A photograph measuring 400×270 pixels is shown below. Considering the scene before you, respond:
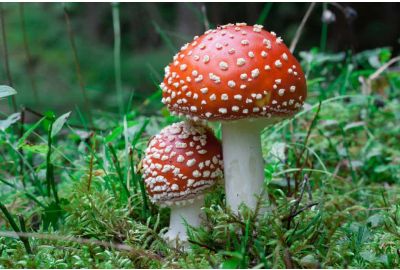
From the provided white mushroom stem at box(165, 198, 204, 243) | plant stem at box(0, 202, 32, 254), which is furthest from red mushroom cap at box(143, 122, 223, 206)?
plant stem at box(0, 202, 32, 254)

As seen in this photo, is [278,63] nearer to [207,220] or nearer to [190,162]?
[190,162]

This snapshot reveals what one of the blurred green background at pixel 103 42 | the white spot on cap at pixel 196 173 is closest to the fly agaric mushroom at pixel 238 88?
the white spot on cap at pixel 196 173

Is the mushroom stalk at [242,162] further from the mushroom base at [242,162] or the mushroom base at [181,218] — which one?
the mushroom base at [181,218]

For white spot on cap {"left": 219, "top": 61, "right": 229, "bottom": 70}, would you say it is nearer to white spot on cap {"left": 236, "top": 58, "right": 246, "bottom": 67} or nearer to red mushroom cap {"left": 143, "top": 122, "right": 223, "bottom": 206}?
white spot on cap {"left": 236, "top": 58, "right": 246, "bottom": 67}

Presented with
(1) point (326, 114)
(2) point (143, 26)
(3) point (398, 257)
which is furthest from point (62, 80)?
(3) point (398, 257)

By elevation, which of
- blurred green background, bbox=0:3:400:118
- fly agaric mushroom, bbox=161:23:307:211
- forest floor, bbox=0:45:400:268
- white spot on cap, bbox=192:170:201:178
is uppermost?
blurred green background, bbox=0:3:400:118

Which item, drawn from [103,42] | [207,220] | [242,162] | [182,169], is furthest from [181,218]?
[103,42]

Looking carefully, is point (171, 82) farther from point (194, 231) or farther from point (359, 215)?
point (359, 215)

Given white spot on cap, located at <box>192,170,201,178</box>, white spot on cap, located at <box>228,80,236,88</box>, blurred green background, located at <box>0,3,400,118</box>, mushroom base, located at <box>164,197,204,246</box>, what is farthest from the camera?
blurred green background, located at <box>0,3,400,118</box>

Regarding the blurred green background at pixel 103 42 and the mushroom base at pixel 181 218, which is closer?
the mushroom base at pixel 181 218
